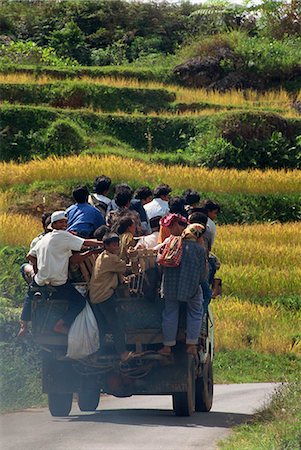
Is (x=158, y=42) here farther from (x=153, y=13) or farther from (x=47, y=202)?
(x=47, y=202)

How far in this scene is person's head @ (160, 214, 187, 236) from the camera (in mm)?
14469

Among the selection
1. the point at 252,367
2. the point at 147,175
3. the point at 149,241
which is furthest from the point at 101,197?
the point at 147,175

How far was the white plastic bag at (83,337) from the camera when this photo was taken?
45.5 ft

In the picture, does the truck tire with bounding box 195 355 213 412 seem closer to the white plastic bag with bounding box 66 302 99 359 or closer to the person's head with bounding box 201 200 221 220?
the person's head with bounding box 201 200 221 220

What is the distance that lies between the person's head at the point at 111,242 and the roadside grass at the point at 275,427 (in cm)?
229

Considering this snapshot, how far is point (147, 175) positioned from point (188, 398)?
826 inches

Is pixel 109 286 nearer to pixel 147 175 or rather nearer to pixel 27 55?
pixel 147 175

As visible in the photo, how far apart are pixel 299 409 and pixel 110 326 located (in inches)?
85.2

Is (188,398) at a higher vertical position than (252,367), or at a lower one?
higher

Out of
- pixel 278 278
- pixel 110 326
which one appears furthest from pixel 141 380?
pixel 278 278

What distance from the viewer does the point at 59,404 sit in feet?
48.0

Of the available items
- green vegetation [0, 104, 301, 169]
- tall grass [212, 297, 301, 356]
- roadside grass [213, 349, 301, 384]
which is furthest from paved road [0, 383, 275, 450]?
green vegetation [0, 104, 301, 169]

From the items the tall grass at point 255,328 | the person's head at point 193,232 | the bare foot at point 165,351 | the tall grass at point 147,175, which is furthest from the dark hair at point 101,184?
the tall grass at point 147,175

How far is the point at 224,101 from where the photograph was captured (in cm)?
4722
